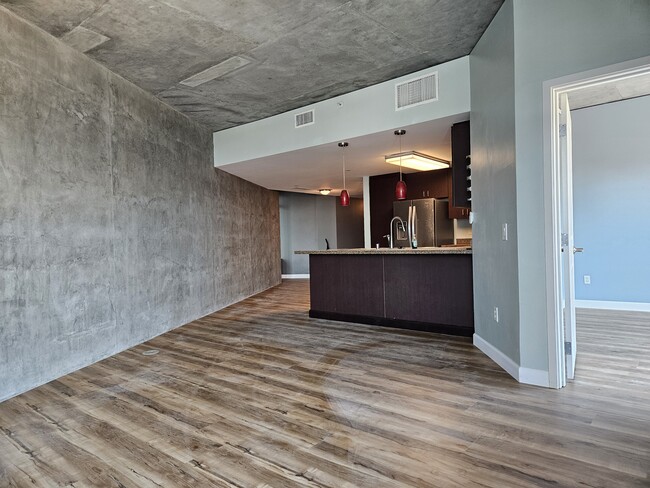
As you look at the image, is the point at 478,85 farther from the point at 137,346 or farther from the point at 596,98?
the point at 137,346

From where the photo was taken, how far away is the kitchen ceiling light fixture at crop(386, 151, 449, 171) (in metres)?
5.68

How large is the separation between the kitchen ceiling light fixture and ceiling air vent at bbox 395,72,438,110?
1159 mm

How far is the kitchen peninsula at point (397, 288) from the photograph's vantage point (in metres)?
4.34

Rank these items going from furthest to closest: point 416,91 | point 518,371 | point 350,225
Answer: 1. point 350,225
2. point 416,91
3. point 518,371

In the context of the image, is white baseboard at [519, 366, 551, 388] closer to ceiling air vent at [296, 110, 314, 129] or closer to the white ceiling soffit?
the white ceiling soffit

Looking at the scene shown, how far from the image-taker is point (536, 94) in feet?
9.30

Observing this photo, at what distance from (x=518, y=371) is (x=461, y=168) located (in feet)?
7.33

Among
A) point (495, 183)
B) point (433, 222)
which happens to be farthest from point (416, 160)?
point (495, 183)

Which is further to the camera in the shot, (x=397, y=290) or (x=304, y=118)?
(x=304, y=118)

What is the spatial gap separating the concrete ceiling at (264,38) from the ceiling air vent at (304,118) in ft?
1.56

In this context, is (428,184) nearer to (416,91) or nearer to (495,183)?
(416,91)

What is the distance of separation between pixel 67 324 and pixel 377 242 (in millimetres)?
5673

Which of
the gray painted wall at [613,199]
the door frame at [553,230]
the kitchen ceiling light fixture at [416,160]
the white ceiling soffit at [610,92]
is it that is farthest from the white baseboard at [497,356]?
the gray painted wall at [613,199]

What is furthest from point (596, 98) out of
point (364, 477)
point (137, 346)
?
point (137, 346)
